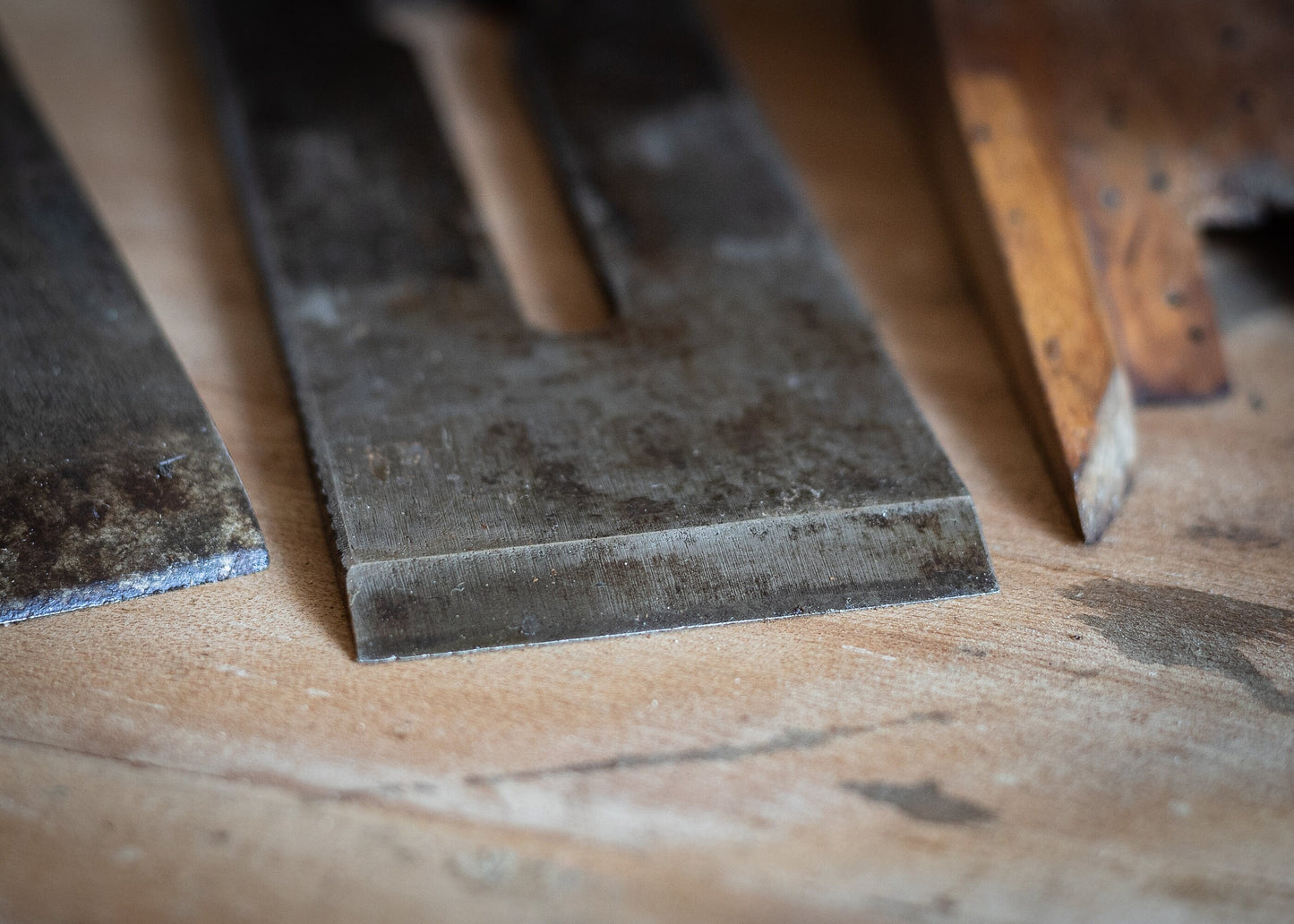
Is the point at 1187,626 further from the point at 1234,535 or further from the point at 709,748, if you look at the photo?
the point at 709,748

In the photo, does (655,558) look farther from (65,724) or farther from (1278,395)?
(1278,395)

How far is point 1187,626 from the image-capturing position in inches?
40.9

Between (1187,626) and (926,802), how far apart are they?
0.35 metres

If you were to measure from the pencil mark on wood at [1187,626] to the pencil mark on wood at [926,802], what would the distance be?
0.25 meters

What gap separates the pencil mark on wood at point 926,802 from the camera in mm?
860

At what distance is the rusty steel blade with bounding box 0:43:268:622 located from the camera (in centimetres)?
97

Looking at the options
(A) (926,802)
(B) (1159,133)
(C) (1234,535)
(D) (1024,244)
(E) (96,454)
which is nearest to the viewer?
(A) (926,802)

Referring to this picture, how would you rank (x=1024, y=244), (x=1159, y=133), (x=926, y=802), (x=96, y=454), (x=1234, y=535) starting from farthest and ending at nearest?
1. (x=1159, y=133)
2. (x=1024, y=244)
3. (x=1234, y=535)
4. (x=96, y=454)
5. (x=926, y=802)

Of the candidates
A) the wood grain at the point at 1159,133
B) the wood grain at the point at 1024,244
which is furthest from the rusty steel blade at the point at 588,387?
the wood grain at the point at 1159,133

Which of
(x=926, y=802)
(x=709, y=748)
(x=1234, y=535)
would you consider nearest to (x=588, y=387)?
(x=709, y=748)

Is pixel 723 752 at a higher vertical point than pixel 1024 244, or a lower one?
lower

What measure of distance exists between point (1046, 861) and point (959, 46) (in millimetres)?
1158

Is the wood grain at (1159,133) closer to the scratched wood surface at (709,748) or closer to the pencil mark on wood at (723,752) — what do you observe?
the scratched wood surface at (709,748)

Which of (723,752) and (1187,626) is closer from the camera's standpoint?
(723,752)
